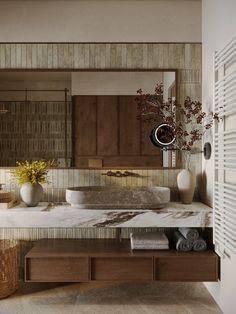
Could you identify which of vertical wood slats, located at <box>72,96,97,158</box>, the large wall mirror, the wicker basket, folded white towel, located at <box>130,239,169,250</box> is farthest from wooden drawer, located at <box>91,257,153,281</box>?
vertical wood slats, located at <box>72,96,97,158</box>

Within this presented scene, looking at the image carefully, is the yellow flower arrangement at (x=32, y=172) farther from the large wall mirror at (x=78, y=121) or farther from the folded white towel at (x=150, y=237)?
the folded white towel at (x=150, y=237)

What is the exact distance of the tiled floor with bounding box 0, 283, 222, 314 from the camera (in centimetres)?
323

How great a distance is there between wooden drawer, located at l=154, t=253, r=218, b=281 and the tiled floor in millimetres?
237

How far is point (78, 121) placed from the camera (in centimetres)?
381

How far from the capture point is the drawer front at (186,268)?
3.27m

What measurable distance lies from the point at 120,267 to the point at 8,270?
92 cm

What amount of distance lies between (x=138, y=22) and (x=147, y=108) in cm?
79

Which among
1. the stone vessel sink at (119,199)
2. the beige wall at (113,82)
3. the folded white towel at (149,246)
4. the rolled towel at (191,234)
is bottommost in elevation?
the folded white towel at (149,246)

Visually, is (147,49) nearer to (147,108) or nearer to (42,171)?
(147,108)

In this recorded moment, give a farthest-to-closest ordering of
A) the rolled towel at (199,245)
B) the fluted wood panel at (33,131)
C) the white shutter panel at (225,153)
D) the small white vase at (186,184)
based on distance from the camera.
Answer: the fluted wood panel at (33,131), the small white vase at (186,184), the rolled towel at (199,245), the white shutter panel at (225,153)

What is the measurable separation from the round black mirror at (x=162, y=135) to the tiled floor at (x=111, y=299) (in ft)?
4.14

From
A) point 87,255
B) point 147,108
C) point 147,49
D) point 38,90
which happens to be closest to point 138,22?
point 147,49

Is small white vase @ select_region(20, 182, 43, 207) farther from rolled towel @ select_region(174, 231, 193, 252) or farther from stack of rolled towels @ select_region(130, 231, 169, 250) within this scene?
rolled towel @ select_region(174, 231, 193, 252)

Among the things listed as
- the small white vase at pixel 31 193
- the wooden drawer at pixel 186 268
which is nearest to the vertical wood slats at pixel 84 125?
the small white vase at pixel 31 193
